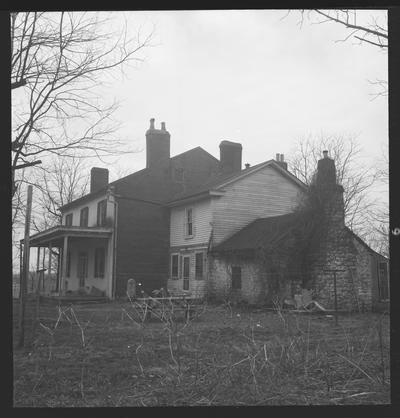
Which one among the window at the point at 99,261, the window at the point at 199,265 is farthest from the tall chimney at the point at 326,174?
the window at the point at 99,261

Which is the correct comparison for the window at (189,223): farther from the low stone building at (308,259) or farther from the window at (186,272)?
the low stone building at (308,259)

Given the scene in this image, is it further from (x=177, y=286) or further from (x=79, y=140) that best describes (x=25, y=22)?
(x=177, y=286)

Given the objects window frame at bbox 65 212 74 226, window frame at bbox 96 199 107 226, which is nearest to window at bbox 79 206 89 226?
window frame at bbox 96 199 107 226

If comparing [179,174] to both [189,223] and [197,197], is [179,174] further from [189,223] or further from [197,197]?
[197,197]

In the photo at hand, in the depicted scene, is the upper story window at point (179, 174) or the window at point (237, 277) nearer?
the window at point (237, 277)

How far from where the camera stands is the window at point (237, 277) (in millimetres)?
22281

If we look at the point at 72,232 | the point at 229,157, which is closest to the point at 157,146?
the point at 229,157

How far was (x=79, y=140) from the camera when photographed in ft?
44.0

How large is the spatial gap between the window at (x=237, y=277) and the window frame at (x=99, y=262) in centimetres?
780

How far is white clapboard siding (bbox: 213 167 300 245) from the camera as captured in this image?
2419 centimetres

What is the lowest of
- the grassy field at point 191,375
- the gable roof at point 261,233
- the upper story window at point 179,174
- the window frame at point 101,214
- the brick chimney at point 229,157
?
the grassy field at point 191,375

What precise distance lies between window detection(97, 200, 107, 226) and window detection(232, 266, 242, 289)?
26.7ft

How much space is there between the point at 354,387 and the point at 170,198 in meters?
21.4
